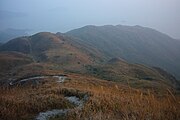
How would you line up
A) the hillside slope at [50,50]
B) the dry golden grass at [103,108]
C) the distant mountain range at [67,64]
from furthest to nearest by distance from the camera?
the hillside slope at [50,50]
the distant mountain range at [67,64]
the dry golden grass at [103,108]

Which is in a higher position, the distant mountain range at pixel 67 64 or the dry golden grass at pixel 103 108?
the dry golden grass at pixel 103 108

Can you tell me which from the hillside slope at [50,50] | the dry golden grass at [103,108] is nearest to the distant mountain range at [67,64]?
the hillside slope at [50,50]

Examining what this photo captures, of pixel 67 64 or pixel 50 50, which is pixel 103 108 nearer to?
pixel 67 64

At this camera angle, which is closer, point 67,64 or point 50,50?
point 67,64

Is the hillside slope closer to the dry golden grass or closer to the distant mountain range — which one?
the distant mountain range

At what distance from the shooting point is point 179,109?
6457 millimetres

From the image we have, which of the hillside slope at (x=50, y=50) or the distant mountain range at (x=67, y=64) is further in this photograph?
the hillside slope at (x=50, y=50)

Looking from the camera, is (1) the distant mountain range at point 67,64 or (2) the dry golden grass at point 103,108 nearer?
(2) the dry golden grass at point 103,108

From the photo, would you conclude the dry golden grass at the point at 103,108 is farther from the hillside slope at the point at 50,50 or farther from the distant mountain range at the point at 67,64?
the hillside slope at the point at 50,50

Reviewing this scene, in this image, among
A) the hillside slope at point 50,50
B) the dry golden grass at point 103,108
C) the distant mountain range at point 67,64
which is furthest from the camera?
the hillside slope at point 50,50

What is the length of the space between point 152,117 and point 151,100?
1347 millimetres

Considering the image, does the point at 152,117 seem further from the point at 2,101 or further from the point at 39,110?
the point at 2,101

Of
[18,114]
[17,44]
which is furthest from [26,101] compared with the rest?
[17,44]

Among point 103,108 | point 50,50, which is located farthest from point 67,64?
point 103,108
